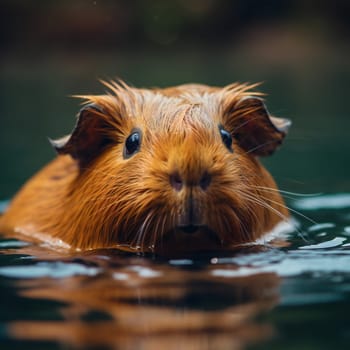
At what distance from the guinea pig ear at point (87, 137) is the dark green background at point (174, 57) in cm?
496

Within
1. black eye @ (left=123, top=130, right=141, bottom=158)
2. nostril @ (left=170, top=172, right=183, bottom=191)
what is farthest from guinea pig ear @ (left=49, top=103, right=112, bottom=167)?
nostril @ (left=170, top=172, right=183, bottom=191)

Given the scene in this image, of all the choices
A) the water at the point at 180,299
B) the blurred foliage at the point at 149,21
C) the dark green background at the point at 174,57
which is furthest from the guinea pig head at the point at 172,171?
the blurred foliage at the point at 149,21

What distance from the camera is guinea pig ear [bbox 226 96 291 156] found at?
6.50 meters

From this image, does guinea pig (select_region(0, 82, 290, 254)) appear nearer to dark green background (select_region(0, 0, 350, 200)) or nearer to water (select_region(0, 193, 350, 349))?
water (select_region(0, 193, 350, 349))

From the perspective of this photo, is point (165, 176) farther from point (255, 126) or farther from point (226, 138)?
point (255, 126)

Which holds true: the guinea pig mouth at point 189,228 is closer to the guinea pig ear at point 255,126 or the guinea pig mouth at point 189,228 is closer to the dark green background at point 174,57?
the guinea pig ear at point 255,126

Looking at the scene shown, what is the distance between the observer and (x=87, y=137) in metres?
6.61

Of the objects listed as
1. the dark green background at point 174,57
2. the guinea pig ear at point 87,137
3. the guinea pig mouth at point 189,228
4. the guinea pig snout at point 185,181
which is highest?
the dark green background at point 174,57

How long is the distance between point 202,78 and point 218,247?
13838 millimetres

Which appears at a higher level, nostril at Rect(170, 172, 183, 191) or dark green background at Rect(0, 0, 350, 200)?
dark green background at Rect(0, 0, 350, 200)

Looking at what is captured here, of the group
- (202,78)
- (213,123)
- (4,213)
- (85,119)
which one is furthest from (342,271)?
(202,78)

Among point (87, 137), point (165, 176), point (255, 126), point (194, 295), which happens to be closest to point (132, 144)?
point (87, 137)

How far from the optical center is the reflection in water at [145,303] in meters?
4.16

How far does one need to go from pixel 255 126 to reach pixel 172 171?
1459 millimetres
